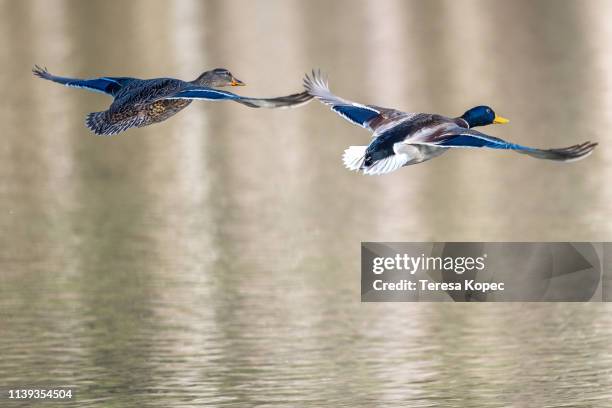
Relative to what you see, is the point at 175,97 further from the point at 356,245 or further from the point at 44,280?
the point at 356,245

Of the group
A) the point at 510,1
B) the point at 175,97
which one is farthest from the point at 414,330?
the point at 510,1

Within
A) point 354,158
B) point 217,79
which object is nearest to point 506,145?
point 354,158

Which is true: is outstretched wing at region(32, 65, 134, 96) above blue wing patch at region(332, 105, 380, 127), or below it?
above

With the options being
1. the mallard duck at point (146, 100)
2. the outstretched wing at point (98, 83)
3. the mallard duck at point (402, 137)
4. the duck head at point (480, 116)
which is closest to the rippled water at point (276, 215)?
the duck head at point (480, 116)

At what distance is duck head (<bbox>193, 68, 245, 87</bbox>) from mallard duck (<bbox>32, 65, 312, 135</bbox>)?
0.38 feet

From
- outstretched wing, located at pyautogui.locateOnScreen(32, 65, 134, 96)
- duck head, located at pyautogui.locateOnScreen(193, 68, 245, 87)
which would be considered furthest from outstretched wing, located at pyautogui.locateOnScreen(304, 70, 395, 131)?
outstretched wing, located at pyautogui.locateOnScreen(32, 65, 134, 96)

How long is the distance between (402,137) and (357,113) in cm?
58

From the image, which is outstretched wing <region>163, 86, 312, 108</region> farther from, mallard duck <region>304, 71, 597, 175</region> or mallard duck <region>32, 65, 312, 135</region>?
mallard duck <region>304, 71, 597, 175</region>

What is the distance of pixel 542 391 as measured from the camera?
19000 millimetres

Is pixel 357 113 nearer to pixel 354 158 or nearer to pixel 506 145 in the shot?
pixel 354 158

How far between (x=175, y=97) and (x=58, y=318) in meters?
13.2

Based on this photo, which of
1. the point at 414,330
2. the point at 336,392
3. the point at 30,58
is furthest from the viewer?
the point at 30,58

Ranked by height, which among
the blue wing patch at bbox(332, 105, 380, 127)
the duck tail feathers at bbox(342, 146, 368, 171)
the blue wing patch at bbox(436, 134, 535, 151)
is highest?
the blue wing patch at bbox(332, 105, 380, 127)

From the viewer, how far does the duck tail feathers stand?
9.55 meters
